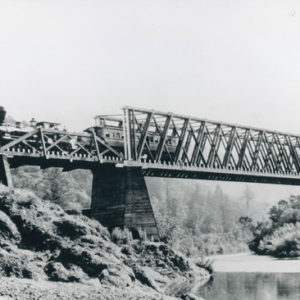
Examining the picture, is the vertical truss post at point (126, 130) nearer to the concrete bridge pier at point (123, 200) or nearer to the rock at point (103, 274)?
the concrete bridge pier at point (123, 200)

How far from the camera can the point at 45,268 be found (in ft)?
72.7

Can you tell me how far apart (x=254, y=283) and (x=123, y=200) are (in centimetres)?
1445

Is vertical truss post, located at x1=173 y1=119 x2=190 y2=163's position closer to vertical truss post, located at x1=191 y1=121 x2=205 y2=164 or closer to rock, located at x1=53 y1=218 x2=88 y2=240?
vertical truss post, located at x1=191 y1=121 x2=205 y2=164

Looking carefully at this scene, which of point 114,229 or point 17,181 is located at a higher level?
point 17,181

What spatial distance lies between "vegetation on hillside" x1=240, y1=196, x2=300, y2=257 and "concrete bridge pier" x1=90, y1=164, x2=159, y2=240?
64.5 feet

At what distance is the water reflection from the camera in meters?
25.1

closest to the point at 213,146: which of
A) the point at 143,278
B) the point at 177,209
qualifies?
the point at 143,278

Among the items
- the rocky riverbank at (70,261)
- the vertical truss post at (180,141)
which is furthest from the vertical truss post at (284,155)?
the rocky riverbank at (70,261)

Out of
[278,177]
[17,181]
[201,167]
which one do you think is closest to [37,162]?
[201,167]

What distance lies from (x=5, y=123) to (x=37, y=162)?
169 inches

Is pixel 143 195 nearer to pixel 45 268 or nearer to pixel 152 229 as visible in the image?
pixel 152 229

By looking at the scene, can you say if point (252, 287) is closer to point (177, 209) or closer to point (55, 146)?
point (55, 146)

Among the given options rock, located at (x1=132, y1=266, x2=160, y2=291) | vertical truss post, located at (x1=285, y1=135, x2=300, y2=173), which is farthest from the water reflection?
vertical truss post, located at (x1=285, y1=135, x2=300, y2=173)

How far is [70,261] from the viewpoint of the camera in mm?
23172
